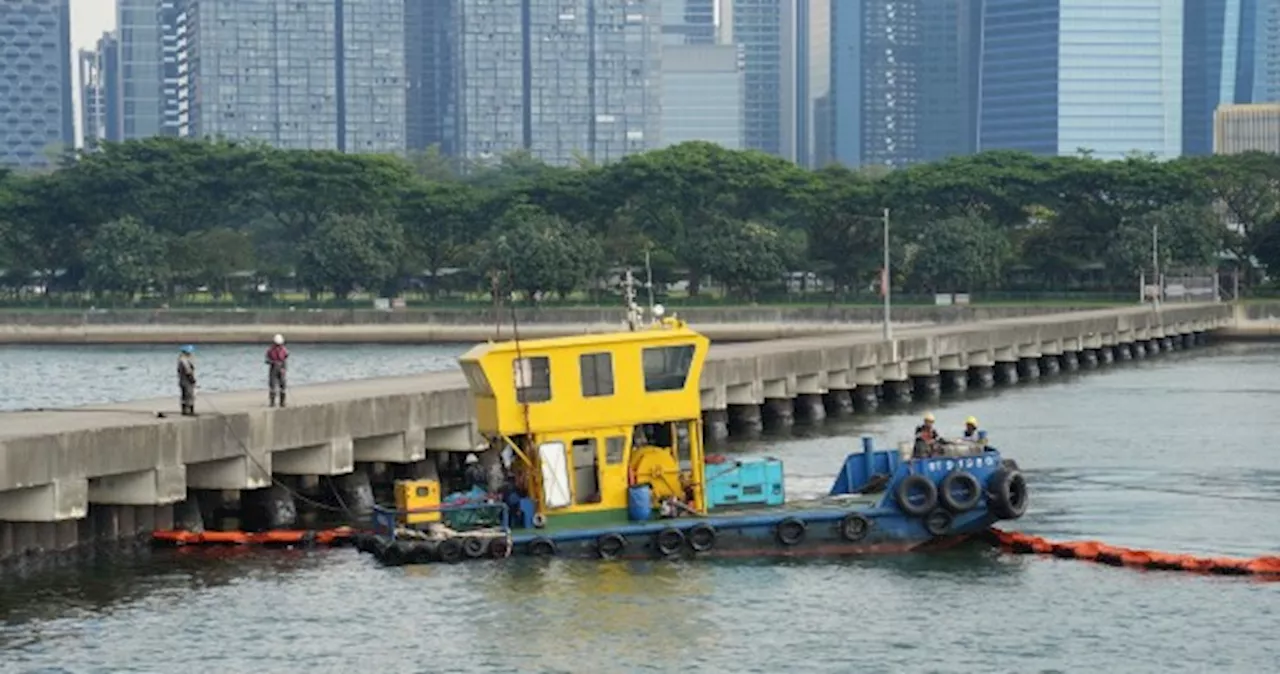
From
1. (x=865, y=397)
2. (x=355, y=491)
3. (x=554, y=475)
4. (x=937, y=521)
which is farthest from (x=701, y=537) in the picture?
(x=865, y=397)

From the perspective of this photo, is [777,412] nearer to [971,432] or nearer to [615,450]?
[971,432]

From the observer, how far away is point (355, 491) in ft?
180

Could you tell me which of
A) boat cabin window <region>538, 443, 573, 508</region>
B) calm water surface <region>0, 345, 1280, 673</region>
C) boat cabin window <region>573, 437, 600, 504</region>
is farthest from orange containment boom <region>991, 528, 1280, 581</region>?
boat cabin window <region>538, 443, 573, 508</region>

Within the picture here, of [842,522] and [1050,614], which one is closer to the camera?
[1050,614]

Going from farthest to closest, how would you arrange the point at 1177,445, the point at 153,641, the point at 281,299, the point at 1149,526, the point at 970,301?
the point at 281,299 → the point at 970,301 → the point at 1177,445 → the point at 1149,526 → the point at 153,641

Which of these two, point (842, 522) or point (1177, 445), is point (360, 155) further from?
point (842, 522)

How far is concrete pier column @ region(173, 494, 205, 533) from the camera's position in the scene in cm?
5016

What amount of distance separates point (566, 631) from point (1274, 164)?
6155 inches

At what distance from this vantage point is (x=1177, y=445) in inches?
2889

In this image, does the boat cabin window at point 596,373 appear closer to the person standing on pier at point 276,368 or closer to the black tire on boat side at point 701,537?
the black tire on boat side at point 701,537

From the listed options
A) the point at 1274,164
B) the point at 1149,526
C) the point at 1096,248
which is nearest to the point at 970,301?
the point at 1096,248

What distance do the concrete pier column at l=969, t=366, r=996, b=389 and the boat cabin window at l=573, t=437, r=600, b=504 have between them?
180ft

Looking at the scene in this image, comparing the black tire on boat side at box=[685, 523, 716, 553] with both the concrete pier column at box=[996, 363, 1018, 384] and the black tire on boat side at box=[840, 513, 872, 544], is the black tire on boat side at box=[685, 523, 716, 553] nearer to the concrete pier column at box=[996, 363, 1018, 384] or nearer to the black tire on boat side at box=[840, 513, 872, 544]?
the black tire on boat side at box=[840, 513, 872, 544]

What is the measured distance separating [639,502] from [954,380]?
52.7 m
